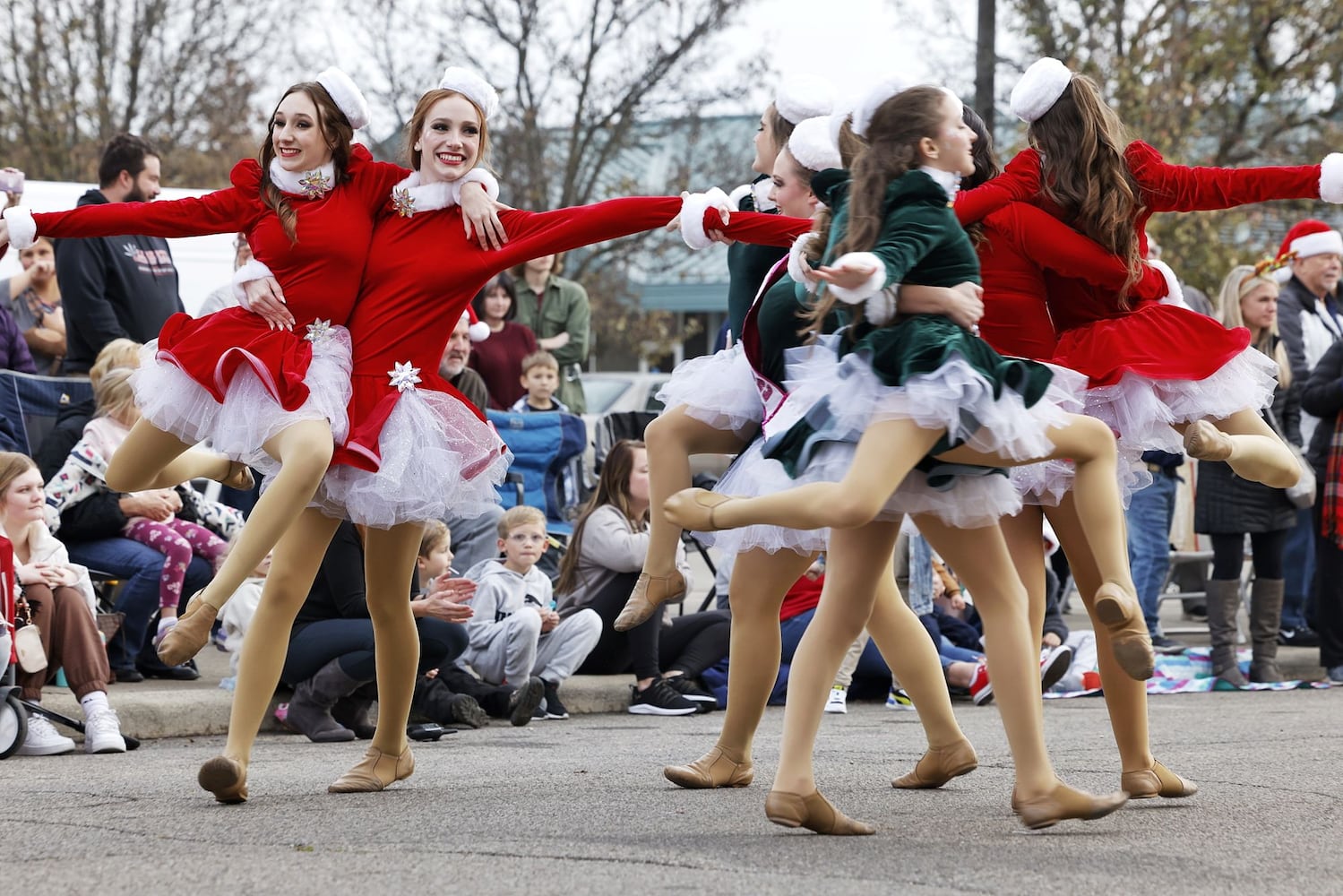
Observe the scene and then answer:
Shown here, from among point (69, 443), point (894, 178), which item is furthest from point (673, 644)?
point (894, 178)

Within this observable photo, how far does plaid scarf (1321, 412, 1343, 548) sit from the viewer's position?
10039 mm

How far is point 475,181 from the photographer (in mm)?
5688

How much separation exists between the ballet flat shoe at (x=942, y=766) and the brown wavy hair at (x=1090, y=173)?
152 centimetres

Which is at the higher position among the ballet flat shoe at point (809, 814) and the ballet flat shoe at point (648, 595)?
the ballet flat shoe at point (648, 595)

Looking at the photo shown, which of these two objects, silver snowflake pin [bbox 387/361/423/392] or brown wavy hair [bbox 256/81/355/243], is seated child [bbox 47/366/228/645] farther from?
silver snowflake pin [bbox 387/361/423/392]

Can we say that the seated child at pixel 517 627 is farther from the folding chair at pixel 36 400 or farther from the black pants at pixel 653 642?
the folding chair at pixel 36 400

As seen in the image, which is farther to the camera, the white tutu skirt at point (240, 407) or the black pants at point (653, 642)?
the black pants at point (653, 642)

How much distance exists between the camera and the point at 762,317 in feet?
17.2

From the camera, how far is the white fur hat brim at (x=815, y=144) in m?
5.26

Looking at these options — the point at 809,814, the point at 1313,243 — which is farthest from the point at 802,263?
the point at 1313,243

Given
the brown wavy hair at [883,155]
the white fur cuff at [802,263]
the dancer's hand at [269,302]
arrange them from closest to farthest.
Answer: the brown wavy hair at [883,155]
the white fur cuff at [802,263]
the dancer's hand at [269,302]

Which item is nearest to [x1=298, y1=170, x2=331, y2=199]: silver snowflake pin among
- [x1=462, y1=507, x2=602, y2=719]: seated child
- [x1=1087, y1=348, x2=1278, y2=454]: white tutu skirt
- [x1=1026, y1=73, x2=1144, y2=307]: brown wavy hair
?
[x1=1026, y1=73, x2=1144, y2=307]: brown wavy hair

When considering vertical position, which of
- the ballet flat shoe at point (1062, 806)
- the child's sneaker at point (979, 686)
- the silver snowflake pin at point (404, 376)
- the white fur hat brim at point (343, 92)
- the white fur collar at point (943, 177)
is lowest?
the child's sneaker at point (979, 686)

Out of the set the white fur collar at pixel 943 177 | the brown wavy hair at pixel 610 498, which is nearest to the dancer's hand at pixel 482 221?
the white fur collar at pixel 943 177
